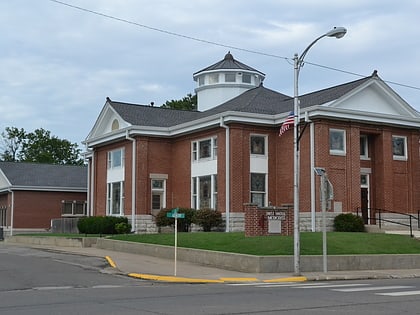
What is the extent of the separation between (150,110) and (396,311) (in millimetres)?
33004

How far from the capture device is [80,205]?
183 ft

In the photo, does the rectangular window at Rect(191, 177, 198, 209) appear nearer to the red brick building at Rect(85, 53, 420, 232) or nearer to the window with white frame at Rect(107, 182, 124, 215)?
the red brick building at Rect(85, 53, 420, 232)

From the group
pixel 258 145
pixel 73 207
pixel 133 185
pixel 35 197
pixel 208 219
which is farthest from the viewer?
pixel 73 207

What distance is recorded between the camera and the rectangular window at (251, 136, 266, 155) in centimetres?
3597

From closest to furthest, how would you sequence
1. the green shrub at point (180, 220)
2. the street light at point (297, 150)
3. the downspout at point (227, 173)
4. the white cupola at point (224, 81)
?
the street light at point (297, 150), the downspout at point (227, 173), the green shrub at point (180, 220), the white cupola at point (224, 81)

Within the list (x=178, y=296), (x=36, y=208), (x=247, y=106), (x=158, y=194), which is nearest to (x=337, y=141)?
(x=247, y=106)

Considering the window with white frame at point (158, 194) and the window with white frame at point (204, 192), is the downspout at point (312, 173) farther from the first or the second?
the window with white frame at point (158, 194)

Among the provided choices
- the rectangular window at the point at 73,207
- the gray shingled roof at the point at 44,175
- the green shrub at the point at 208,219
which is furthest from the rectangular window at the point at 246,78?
the rectangular window at the point at 73,207

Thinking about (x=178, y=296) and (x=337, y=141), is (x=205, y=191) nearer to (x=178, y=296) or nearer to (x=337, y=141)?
(x=337, y=141)

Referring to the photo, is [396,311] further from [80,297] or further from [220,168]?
[220,168]

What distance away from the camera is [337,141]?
1348 inches

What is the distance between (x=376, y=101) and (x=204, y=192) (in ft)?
35.7

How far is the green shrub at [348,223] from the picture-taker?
32250mm

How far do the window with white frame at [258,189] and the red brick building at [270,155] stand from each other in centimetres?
5
